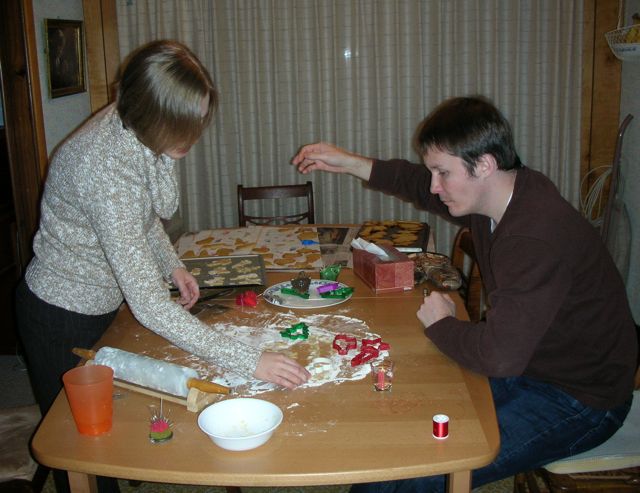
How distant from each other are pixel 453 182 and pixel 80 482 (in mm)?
1065

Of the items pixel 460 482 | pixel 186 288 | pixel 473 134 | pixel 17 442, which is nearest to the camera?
pixel 460 482

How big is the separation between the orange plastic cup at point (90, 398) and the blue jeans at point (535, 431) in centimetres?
64

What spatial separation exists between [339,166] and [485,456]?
4.28 feet

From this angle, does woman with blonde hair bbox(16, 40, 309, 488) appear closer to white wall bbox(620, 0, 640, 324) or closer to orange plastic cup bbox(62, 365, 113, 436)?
orange plastic cup bbox(62, 365, 113, 436)

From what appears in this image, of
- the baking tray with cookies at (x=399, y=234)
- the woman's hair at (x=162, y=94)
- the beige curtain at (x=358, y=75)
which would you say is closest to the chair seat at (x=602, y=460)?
the baking tray with cookies at (x=399, y=234)

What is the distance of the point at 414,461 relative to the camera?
1.24 meters

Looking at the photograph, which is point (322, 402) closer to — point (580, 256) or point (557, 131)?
point (580, 256)

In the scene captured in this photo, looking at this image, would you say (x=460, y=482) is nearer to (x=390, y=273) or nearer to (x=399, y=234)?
(x=390, y=273)

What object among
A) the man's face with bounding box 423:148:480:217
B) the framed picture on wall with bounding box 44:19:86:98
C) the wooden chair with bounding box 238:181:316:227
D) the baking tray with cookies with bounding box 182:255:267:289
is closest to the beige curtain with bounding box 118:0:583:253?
the framed picture on wall with bounding box 44:19:86:98

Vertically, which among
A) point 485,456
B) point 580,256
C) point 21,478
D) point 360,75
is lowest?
point 21,478

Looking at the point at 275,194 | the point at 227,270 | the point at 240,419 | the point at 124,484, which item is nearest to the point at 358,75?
the point at 275,194

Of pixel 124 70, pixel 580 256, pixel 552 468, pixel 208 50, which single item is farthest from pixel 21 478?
pixel 208 50

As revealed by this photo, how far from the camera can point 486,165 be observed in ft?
5.39

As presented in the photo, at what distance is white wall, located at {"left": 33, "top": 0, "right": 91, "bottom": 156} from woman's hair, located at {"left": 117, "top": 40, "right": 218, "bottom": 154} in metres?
2.00
